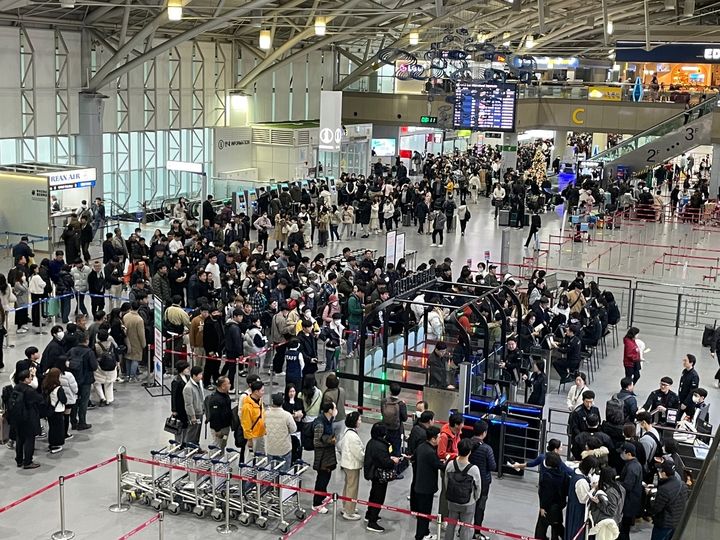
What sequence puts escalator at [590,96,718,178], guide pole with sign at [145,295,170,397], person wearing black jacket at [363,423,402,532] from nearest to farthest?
1. person wearing black jacket at [363,423,402,532]
2. guide pole with sign at [145,295,170,397]
3. escalator at [590,96,718,178]

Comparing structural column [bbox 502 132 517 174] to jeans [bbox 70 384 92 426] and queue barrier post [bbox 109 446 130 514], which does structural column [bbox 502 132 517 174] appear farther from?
queue barrier post [bbox 109 446 130 514]

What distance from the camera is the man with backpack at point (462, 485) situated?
30.6ft

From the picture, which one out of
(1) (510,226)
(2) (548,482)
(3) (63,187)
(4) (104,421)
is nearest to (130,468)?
(4) (104,421)

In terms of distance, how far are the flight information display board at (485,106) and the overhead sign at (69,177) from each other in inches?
441

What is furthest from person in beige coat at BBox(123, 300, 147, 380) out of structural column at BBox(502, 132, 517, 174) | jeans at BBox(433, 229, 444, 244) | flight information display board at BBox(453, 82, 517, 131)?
structural column at BBox(502, 132, 517, 174)

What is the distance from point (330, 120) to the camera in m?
32.7

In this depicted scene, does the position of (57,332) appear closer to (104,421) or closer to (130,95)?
(104,421)

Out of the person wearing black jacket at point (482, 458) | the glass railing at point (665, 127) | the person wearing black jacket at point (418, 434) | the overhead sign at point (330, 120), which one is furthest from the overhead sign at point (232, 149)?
the person wearing black jacket at point (482, 458)

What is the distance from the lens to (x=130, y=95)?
30.7 metres

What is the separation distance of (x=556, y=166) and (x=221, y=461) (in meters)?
39.8

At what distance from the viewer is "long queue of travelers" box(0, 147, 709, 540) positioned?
9.70 meters

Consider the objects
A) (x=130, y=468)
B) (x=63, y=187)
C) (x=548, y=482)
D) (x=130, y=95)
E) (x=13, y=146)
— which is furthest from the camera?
(x=130, y=95)

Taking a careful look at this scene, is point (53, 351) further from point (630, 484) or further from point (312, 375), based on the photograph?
point (630, 484)

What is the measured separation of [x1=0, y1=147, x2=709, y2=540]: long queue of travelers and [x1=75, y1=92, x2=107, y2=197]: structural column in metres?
6.43
